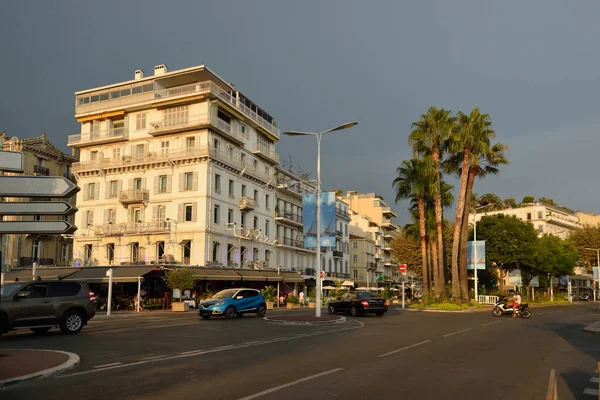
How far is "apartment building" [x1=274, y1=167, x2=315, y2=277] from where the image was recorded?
195 feet

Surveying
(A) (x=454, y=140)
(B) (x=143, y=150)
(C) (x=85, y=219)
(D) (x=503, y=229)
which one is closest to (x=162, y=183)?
(B) (x=143, y=150)

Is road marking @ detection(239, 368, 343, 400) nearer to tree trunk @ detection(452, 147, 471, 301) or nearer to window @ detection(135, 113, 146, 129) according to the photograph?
tree trunk @ detection(452, 147, 471, 301)

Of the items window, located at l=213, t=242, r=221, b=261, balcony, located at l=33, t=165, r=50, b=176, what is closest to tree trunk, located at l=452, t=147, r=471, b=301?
window, located at l=213, t=242, r=221, b=261

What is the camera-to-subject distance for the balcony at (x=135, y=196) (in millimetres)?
48438

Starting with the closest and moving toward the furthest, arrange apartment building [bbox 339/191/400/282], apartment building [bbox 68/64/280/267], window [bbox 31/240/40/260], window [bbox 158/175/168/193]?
1. apartment building [bbox 68/64/280/267]
2. window [bbox 158/175/168/193]
3. window [bbox 31/240/40/260]
4. apartment building [bbox 339/191/400/282]

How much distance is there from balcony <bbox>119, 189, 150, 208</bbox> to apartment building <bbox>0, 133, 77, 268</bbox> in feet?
17.8

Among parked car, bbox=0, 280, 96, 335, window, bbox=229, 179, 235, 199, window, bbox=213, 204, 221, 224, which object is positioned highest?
window, bbox=229, 179, 235, 199

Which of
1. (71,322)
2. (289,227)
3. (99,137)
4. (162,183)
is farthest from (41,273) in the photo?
(71,322)

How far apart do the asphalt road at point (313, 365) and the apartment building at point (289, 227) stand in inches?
1609

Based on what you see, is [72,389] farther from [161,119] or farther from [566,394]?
[161,119]

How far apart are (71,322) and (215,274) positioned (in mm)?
25573

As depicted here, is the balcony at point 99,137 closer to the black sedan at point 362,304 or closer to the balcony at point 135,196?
the balcony at point 135,196

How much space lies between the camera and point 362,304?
Answer: 29.8m

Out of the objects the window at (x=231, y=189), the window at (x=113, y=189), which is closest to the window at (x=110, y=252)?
the window at (x=113, y=189)
